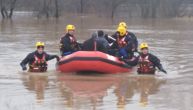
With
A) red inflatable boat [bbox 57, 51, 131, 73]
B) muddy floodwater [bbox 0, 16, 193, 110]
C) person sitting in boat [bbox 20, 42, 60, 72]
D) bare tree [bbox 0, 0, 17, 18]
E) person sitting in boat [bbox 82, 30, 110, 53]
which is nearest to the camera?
muddy floodwater [bbox 0, 16, 193, 110]

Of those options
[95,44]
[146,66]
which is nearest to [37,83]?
[95,44]

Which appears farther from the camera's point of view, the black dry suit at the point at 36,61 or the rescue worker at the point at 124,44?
the rescue worker at the point at 124,44

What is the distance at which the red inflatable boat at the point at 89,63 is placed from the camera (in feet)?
40.7

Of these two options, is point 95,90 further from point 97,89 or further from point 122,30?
point 122,30

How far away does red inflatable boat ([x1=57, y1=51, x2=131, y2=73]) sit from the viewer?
40.7ft

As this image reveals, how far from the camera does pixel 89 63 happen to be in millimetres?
12398

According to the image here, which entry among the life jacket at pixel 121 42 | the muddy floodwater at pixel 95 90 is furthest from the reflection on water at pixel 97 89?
the life jacket at pixel 121 42

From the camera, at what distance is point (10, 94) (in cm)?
1007

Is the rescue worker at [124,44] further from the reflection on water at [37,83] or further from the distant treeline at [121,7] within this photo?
the distant treeline at [121,7]

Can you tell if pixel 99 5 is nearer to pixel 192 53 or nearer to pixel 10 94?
pixel 192 53

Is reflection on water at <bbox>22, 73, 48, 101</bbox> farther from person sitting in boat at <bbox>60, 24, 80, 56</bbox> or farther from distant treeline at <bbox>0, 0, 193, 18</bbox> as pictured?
distant treeline at <bbox>0, 0, 193, 18</bbox>

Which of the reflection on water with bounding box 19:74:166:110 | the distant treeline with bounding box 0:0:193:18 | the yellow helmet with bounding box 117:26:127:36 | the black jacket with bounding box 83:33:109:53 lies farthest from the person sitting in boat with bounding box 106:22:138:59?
the distant treeline with bounding box 0:0:193:18

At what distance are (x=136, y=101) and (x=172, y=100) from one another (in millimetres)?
618

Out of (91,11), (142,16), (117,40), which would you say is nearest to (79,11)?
(91,11)
